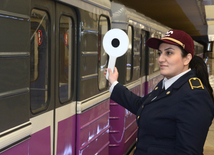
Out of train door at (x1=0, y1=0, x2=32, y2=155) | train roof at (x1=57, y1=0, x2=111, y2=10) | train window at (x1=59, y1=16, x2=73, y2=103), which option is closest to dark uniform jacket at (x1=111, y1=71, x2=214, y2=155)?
train door at (x1=0, y1=0, x2=32, y2=155)

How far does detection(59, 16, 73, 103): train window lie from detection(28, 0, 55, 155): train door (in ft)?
0.63

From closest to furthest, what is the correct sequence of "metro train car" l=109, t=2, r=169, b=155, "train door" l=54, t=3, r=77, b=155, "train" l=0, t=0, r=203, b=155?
"train" l=0, t=0, r=203, b=155 < "train door" l=54, t=3, r=77, b=155 < "metro train car" l=109, t=2, r=169, b=155

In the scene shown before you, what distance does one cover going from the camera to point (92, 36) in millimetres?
3549

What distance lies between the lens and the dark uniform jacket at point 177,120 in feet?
5.65

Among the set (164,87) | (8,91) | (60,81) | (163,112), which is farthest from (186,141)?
(60,81)

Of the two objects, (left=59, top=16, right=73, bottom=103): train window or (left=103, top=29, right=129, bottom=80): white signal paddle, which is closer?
(left=103, top=29, right=129, bottom=80): white signal paddle

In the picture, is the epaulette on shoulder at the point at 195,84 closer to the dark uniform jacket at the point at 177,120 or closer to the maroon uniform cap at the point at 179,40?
the dark uniform jacket at the point at 177,120

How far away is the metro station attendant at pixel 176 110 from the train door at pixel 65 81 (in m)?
1.08

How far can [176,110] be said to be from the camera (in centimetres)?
179

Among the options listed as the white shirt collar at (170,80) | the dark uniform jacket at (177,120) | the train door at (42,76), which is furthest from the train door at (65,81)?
the white shirt collar at (170,80)

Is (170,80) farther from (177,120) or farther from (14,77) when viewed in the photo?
(14,77)

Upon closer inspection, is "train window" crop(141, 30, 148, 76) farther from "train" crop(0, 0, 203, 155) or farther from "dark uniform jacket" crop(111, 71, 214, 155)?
"dark uniform jacket" crop(111, 71, 214, 155)

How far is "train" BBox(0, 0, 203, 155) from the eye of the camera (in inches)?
79.6

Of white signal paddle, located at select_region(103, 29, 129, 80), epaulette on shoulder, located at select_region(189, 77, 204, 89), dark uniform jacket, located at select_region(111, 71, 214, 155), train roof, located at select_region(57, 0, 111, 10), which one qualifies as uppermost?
train roof, located at select_region(57, 0, 111, 10)
